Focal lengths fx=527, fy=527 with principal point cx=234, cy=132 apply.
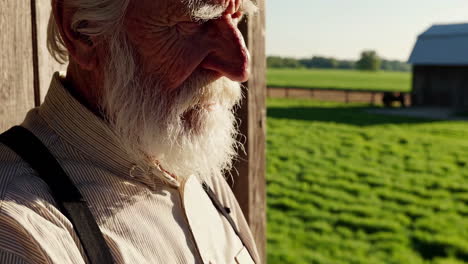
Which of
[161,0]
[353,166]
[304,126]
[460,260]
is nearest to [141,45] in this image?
[161,0]

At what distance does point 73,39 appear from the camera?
1.48 meters

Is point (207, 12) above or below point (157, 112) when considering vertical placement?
above

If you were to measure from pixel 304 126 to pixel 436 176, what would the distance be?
6228 mm

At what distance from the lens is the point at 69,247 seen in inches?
48.9

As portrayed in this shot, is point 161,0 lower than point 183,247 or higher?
higher

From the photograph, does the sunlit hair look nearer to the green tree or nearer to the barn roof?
the barn roof

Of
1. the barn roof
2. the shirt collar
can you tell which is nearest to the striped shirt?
the shirt collar

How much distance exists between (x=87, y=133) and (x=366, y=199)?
Answer: 634 cm

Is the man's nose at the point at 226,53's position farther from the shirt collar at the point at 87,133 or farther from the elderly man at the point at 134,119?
the shirt collar at the point at 87,133

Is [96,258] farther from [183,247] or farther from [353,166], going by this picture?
[353,166]

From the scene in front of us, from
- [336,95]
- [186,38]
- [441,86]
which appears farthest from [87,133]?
[336,95]

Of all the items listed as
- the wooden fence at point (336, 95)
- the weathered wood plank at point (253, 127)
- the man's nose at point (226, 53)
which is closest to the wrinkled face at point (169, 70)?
the man's nose at point (226, 53)

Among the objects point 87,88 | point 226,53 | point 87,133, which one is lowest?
point 87,133

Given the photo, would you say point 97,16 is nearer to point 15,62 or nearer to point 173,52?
point 173,52
